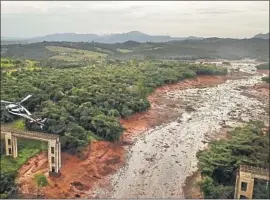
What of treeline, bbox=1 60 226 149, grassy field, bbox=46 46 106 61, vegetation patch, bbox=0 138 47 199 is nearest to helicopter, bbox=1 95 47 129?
treeline, bbox=1 60 226 149

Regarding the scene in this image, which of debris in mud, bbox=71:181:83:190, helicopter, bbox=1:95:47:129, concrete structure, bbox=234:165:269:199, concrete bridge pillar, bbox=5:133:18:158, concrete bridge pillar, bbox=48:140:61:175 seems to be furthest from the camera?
helicopter, bbox=1:95:47:129

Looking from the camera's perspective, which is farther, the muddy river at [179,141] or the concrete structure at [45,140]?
the concrete structure at [45,140]

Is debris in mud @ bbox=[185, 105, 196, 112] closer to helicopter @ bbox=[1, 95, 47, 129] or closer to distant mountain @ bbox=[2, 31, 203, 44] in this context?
helicopter @ bbox=[1, 95, 47, 129]

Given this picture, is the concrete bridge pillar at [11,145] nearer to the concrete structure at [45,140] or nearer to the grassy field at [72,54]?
the concrete structure at [45,140]

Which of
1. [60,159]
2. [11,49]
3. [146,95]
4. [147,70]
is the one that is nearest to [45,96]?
[60,159]

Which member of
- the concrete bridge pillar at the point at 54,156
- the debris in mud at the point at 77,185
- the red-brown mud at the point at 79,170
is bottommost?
the debris in mud at the point at 77,185

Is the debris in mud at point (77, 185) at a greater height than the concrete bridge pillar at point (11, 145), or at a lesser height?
lesser

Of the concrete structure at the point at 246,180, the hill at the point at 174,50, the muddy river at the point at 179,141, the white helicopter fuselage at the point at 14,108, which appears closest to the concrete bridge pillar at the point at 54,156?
the muddy river at the point at 179,141

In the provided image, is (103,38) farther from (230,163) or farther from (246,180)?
(246,180)
